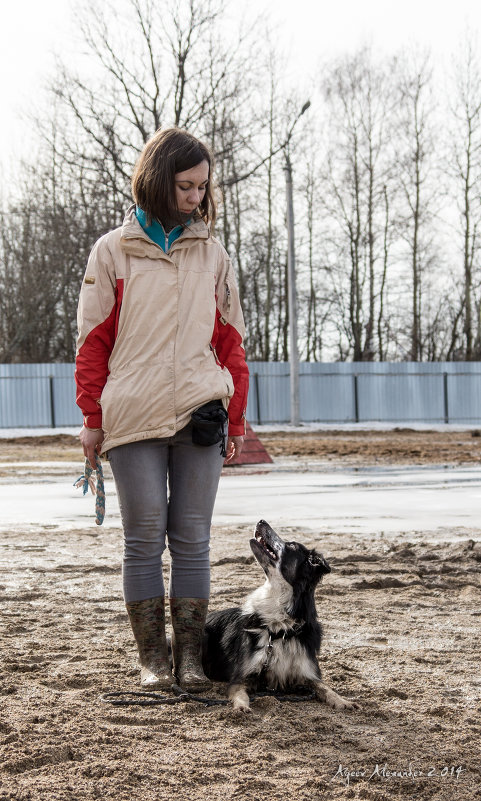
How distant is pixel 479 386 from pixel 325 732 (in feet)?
115

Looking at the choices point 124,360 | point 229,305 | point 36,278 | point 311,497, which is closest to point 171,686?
point 124,360

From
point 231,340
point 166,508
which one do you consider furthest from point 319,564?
point 231,340

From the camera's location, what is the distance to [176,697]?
3393 millimetres

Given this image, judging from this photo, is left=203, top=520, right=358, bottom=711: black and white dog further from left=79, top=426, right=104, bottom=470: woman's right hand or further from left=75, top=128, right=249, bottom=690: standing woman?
left=79, top=426, right=104, bottom=470: woman's right hand

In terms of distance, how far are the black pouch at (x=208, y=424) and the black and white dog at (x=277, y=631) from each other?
0.51m

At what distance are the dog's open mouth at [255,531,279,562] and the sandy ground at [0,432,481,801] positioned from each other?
0.53 meters

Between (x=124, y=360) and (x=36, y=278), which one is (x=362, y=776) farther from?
(x=36, y=278)

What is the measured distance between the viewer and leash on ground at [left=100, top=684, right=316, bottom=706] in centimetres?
330

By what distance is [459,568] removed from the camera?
5.93 m

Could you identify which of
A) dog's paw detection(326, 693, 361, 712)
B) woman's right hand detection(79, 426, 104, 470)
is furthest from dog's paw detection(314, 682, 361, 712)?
woman's right hand detection(79, 426, 104, 470)

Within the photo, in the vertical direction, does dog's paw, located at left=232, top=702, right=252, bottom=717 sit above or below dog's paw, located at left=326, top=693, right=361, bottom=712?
above

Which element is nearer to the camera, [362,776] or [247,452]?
[362,776]

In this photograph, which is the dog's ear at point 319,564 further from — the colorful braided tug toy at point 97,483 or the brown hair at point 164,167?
the brown hair at point 164,167

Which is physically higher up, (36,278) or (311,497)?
(36,278)
